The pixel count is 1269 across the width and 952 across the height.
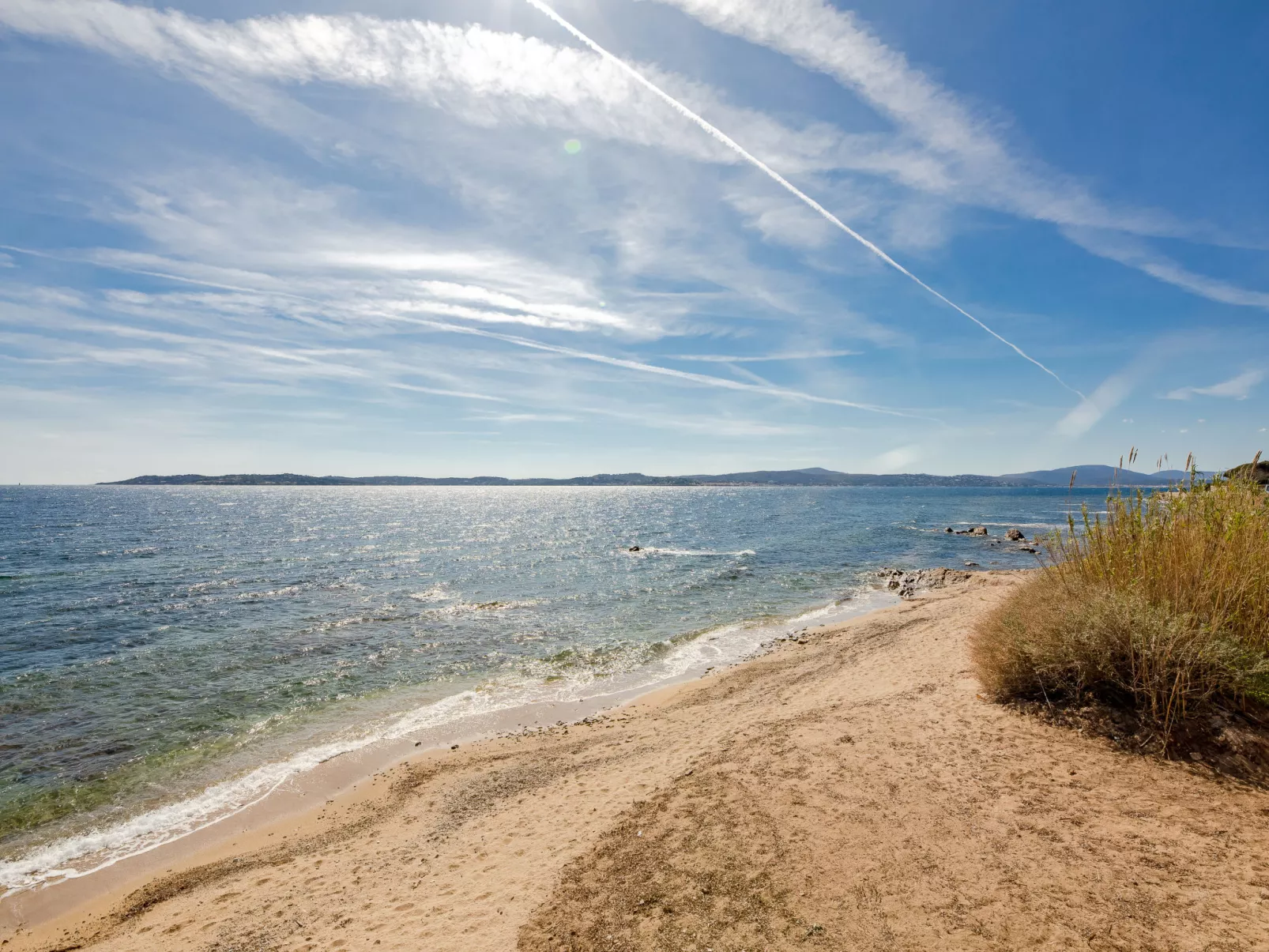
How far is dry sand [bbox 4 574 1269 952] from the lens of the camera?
193 inches

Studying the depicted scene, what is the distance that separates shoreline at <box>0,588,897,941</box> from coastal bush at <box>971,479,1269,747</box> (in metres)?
10.1

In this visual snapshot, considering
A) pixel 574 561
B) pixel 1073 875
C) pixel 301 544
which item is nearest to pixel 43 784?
pixel 1073 875

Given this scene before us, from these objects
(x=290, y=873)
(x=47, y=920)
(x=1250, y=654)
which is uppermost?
(x=1250, y=654)

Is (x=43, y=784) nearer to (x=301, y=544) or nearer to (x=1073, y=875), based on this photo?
(x=1073, y=875)

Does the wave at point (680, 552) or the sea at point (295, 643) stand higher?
the wave at point (680, 552)

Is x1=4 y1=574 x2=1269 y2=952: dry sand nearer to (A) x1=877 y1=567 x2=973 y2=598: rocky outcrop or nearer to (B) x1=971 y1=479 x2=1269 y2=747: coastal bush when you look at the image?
(B) x1=971 y1=479 x2=1269 y2=747: coastal bush

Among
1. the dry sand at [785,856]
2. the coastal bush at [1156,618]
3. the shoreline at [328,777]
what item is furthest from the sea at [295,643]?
the coastal bush at [1156,618]

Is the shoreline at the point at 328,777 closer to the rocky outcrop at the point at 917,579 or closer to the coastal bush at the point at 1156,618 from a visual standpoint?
the coastal bush at the point at 1156,618

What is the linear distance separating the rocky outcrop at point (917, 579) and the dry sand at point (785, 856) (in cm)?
2161

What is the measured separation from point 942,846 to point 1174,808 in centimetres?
257

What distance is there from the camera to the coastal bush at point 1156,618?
Answer: 7.31 meters

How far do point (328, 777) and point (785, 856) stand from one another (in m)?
10.6

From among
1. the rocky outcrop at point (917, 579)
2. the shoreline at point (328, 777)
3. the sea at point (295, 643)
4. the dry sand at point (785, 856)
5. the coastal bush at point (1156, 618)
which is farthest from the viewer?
the rocky outcrop at point (917, 579)

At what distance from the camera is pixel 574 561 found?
44844mm
